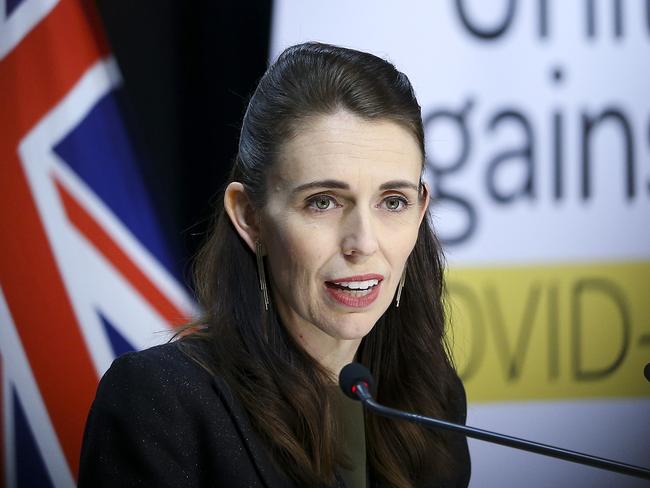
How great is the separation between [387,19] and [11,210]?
39.4 inches

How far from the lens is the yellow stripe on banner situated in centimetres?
236

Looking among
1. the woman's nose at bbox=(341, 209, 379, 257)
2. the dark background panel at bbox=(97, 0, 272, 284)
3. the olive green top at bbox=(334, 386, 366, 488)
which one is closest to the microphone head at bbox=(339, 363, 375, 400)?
the woman's nose at bbox=(341, 209, 379, 257)

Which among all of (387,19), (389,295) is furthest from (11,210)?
(389,295)

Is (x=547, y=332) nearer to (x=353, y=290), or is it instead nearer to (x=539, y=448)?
(x=353, y=290)

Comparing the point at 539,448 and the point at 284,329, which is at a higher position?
the point at 284,329

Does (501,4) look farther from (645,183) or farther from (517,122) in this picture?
(645,183)

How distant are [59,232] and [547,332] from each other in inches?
48.7

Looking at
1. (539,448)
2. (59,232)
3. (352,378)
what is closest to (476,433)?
(539,448)

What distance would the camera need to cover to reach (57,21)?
2182 millimetres

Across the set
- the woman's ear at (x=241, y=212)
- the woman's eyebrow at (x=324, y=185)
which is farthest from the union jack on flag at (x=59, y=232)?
the woman's eyebrow at (x=324, y=185)

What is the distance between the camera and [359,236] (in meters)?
1.23

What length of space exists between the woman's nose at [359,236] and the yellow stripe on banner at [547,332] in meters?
1.12

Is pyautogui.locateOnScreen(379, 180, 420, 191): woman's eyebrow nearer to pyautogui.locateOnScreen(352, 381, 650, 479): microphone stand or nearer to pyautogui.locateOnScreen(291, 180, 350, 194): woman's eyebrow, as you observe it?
pyautogui.locateOnScreen(291, 180, 350, 194): woman's eyebrow

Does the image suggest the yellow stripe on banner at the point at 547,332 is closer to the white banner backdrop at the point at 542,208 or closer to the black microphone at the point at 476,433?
the white banner backdrop at the point at 542,208
